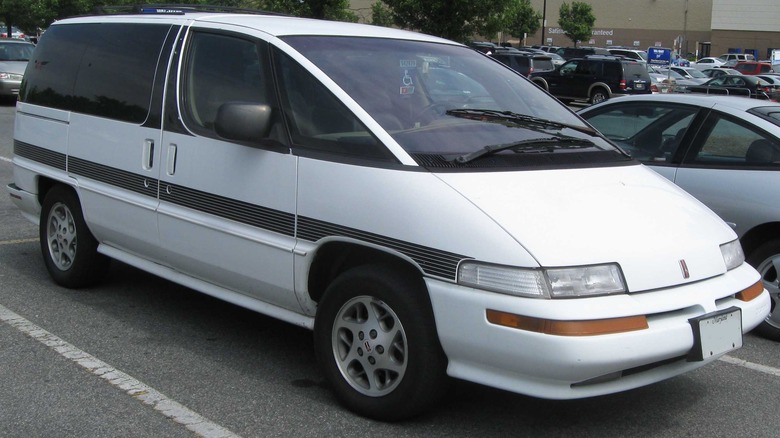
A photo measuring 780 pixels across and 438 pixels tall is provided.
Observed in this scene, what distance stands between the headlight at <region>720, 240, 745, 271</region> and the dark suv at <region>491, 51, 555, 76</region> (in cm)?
3057

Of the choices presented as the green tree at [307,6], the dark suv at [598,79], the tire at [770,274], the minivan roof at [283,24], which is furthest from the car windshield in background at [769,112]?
the dark suv at [598,79]

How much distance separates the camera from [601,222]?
3816mm

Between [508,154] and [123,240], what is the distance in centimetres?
258

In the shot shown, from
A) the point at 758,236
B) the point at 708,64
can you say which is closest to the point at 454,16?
the point at 758,236

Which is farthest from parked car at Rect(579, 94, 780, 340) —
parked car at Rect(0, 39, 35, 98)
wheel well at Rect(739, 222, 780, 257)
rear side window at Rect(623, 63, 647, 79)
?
rear side window at Rect(623, 63, 647, 79)

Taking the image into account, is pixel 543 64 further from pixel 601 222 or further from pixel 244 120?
pixel 601 222

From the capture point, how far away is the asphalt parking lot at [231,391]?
406 cm

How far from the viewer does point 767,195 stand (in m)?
5.68

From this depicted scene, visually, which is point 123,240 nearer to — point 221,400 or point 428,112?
point 221,400

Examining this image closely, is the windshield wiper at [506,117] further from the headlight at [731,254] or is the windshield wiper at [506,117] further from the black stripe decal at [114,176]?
the black stripe decal at [114,176]

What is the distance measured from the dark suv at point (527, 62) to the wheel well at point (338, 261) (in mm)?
30791

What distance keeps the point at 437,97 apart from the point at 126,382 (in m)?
2.16

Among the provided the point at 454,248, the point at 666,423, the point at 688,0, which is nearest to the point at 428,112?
the point at 454,248

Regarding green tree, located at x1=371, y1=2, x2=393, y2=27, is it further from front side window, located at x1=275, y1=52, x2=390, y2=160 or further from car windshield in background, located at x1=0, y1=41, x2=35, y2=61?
front side window, located at x1=275, y1=52, x2=390, y2=160
